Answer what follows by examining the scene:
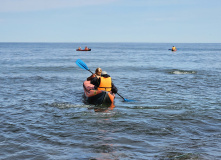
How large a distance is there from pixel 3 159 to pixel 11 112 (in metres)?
5.35

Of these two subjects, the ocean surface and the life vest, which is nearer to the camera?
the ocean surface

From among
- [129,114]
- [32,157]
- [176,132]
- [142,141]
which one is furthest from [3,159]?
[129,114]

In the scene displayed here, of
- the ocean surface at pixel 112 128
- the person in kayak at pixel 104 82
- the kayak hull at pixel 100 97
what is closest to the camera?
the ocean surface at pixel 112 128

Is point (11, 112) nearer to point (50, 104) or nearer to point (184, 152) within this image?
point (50, 104)

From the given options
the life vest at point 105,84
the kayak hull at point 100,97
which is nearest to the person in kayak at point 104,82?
the life vest at point 105,84

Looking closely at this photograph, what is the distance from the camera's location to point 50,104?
13.7 metres

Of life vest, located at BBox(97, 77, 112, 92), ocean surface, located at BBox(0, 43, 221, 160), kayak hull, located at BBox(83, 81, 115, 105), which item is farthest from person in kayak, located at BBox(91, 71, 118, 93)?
ocean surface, located at BBox(0, 43, 221, 160)

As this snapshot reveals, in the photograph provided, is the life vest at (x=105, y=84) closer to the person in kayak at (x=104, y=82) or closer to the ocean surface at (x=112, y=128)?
the person in kayak at (x=104, y=82)

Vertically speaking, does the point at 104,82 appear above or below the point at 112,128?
above

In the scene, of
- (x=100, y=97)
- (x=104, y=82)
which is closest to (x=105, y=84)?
(x=104, y=82)

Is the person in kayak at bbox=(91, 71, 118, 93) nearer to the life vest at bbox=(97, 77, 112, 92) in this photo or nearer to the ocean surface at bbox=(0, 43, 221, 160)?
the life vest at bbox=(97, 77, 112, 92)

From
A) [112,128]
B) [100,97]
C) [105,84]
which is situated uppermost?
[105,84]

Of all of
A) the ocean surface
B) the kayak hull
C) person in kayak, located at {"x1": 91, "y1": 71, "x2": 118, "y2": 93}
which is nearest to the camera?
the ocean surface

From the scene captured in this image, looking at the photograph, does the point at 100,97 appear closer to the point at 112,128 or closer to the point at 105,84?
the point at 105,84
